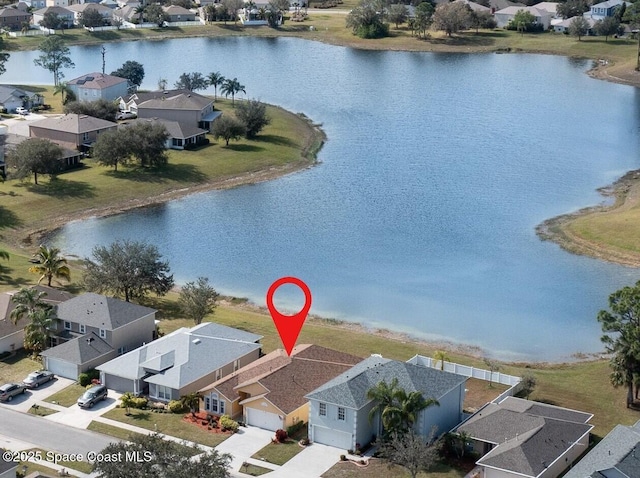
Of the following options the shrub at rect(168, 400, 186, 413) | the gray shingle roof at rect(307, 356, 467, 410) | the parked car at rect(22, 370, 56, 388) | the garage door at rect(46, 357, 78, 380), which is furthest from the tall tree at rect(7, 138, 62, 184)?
the gray shingle roof at rect(307, 356, 467, 410)

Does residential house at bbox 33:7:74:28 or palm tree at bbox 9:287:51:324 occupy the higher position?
residential house at bbox 33:7:74:28

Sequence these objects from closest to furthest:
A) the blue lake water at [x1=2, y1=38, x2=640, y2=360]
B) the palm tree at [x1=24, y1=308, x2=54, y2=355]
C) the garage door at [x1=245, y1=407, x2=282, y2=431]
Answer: the garage door at [x1=245, y1=407, x2=282, y2=431] < the palm tree at [x1=24, y1=308, x2=54, y2=355] < the blue lake water at [x1=2, y1=38, x2=640, y2=360]

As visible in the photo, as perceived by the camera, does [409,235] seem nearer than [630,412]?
No

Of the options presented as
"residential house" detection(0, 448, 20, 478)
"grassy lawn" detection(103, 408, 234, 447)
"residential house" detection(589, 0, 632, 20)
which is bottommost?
"grassy lawn" detection(103, 408, 234, 447)

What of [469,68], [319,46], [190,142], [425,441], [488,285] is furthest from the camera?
[319,46]

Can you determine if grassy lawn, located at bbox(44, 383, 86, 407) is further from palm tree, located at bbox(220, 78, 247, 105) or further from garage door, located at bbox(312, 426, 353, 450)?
palm tree, located at bbox(220, 78, 247, 105)

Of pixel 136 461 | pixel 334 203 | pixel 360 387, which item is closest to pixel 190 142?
pixel 334 203

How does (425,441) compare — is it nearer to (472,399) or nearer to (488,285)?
(472,399)
